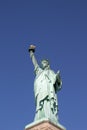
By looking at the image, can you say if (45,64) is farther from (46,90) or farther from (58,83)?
(46,90)

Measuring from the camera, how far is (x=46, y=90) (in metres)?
23.5

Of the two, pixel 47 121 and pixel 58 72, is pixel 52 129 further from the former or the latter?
pixel 58 72

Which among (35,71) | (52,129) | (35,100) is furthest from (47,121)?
(35,71)

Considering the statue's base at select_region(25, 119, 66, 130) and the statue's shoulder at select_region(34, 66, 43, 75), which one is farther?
the statue's shoulder at select_region(34, 66, 43, 75)

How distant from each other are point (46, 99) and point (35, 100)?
754mm

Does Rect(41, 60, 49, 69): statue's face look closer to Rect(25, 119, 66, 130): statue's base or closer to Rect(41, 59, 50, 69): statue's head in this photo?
Rect(41, 59, 50, 69): statue's head

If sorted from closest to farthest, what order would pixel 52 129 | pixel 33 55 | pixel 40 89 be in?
pixel 52 129
pixel 40 89
pixel 33 55

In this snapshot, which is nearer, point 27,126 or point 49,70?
point 27,126

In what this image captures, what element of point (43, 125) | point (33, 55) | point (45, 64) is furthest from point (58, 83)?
point (43, 125)

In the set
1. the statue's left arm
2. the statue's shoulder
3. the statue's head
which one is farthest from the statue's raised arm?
the statue's left arm

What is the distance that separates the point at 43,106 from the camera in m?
23.1

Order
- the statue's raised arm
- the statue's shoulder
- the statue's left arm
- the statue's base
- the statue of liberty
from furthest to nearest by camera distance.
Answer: the statue's raised arm
the statue's shoulder
the statue's left arm
the statue of liberty
the statue's base

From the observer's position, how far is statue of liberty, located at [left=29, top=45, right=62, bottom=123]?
75.0ft

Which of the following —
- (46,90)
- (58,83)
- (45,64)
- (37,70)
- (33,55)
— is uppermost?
→ (33,55)
